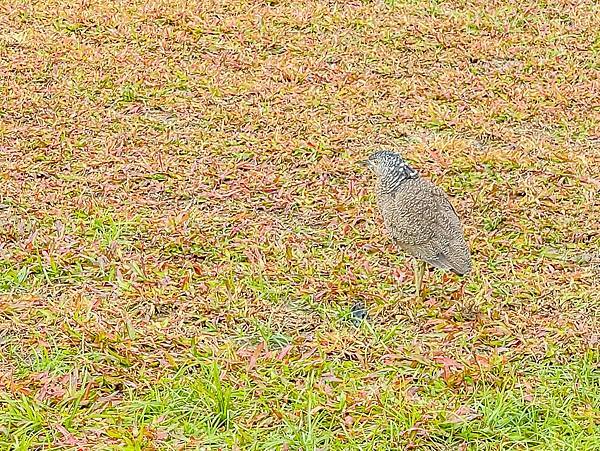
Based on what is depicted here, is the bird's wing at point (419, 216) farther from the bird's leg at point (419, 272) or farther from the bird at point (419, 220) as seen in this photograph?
the bird's leg at point (419, 272)

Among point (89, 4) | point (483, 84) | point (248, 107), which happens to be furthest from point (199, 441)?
point (89, 4)

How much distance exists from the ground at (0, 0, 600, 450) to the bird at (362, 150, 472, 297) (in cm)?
29

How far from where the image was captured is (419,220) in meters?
4.27

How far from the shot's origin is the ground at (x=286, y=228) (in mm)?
3617

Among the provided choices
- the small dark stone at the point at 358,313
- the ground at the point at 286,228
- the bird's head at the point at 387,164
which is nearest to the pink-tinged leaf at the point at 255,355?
the ground at the point at 286,228

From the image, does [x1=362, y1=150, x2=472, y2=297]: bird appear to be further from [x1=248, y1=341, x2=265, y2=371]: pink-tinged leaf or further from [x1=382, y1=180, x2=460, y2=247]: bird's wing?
[x1=248, y1=341, x2=265, y2=371]: pink-tinged leaf

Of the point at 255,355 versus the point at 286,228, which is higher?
the point at 255,355

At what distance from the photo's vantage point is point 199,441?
3447 millimetres

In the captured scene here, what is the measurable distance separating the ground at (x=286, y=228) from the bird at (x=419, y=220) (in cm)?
29

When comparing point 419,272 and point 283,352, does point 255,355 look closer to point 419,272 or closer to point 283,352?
point 283,352

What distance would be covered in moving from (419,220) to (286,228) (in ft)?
3.59

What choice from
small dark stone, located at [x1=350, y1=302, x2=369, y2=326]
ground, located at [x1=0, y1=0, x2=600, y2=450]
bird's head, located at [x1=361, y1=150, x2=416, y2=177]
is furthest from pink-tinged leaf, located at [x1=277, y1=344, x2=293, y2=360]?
bird's head, located at [x1=361, y1=150, x2=416, y2=177]

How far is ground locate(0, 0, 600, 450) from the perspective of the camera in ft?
11.9

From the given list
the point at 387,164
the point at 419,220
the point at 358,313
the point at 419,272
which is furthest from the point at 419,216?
the point at 358,313
